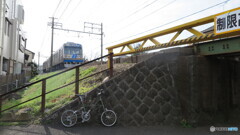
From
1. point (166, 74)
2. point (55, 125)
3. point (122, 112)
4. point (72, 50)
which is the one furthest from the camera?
point (72, 50)

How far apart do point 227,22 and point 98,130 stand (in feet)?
15.3

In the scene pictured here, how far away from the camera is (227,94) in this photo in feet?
21.5

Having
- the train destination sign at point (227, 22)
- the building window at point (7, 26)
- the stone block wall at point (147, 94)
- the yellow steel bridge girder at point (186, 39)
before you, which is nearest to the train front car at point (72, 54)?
the building window at point (7, 26)

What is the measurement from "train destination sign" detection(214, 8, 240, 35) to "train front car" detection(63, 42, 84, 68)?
20.4 metres

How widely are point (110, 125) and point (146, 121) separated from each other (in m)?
1.24

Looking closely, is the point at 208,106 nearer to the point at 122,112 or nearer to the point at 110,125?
the point at 122,112

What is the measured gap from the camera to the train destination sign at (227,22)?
14.1 feet

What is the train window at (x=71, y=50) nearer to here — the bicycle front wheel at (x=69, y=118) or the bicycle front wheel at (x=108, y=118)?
the bicycle front wheel at (x=69, y=118)

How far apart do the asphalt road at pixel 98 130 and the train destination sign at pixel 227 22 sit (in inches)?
120

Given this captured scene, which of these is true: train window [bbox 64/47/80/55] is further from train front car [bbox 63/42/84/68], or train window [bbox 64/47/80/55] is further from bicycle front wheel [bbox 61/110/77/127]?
bicycle front wheel [bbox 61/110/77/127]

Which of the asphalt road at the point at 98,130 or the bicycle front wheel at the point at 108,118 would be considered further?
the bicycle front wheel at the point at 108,118

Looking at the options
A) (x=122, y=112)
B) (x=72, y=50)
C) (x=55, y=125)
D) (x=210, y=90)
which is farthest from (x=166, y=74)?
(x=72, y=50)

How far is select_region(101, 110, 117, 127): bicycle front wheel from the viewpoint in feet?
18.4

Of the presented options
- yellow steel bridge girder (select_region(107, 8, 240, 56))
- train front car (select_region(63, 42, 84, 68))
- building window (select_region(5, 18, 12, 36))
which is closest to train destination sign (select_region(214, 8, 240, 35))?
yellow steel bridge girder (select_region(107, 8, 240, 56))
